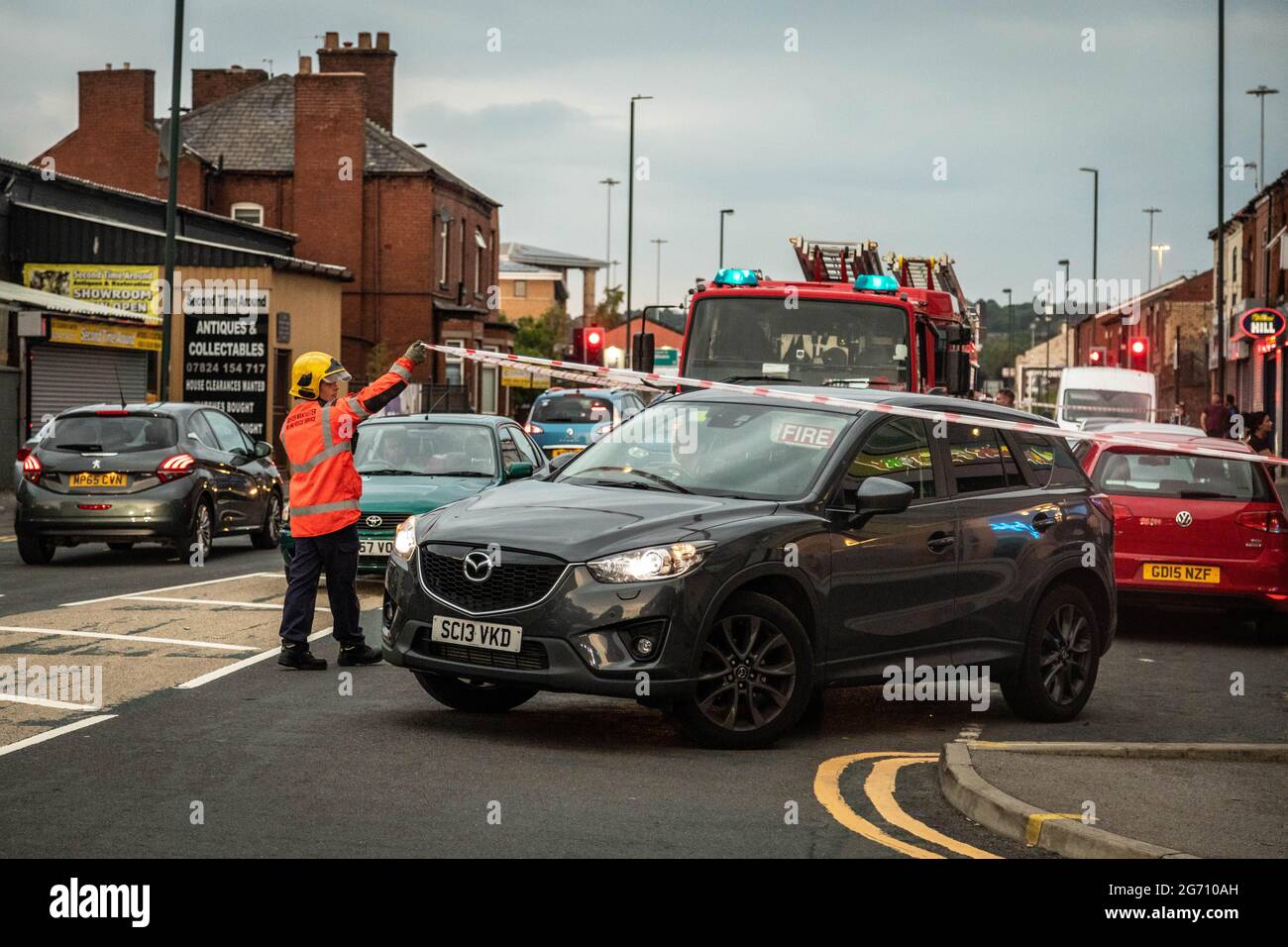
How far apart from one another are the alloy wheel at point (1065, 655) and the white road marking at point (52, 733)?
16.5 feet

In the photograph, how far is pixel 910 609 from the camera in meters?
9.27

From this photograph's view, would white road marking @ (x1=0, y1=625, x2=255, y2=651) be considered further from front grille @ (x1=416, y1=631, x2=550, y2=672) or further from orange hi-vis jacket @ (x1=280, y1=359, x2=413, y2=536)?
front grille @ (x1=416, y1=631, x2=550, y2=672)

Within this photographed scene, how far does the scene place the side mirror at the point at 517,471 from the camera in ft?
53.9

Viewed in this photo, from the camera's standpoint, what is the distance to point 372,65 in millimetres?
61250

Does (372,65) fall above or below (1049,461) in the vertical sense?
above

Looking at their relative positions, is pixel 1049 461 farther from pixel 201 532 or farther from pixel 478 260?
pixel 478 260

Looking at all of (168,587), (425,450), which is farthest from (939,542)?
(168,587)

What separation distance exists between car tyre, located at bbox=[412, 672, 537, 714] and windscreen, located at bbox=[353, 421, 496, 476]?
679cm

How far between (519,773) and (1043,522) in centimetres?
374

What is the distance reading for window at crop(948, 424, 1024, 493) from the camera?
9852mm

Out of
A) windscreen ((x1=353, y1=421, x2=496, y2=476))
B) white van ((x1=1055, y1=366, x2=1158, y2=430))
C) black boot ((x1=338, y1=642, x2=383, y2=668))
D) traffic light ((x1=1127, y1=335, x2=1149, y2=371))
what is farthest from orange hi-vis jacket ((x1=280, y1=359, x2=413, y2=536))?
traffic light ((x1=1127, y1=335, x2=1149, y2=371))

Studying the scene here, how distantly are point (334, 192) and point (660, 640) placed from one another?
162 ft
